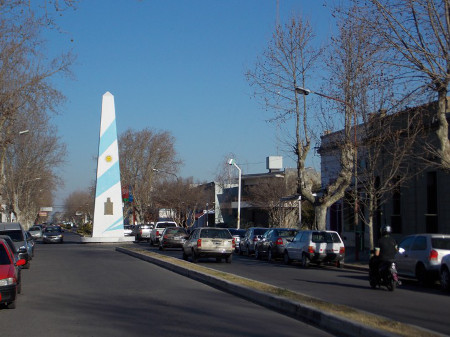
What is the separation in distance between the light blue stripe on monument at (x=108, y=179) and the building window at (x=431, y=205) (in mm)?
30959

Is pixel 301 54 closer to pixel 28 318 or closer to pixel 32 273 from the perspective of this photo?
pixel 32 273

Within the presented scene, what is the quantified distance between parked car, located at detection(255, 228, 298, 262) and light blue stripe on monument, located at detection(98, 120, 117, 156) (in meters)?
25.4

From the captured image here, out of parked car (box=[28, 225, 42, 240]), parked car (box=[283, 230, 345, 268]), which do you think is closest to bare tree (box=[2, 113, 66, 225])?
parked car (box=[28, 225, 42, 240])

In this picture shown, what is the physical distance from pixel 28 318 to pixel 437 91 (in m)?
13.6

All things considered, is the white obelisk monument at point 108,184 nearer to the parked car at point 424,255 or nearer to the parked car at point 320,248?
the parked car at point 320,248

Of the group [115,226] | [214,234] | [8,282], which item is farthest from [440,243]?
[115,226]

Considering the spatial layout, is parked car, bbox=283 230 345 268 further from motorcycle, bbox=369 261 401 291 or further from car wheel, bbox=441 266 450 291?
car wheel, bbox=441 266 450 291

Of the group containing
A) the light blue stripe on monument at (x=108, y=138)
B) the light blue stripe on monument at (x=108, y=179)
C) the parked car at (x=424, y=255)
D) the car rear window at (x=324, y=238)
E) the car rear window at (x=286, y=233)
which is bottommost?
the parked car at (x=424, y=255)

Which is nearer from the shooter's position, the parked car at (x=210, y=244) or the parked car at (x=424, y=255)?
the parked car at (x=424, y=255)

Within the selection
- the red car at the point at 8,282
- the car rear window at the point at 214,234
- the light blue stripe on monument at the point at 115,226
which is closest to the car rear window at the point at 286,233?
the car rear window at the point at 214,234

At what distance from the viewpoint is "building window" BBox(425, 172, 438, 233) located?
97.7 feet

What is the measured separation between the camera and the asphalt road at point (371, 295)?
11859 millimetres

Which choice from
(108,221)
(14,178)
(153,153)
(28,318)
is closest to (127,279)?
(28,318)

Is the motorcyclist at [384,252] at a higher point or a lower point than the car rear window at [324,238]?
lower
